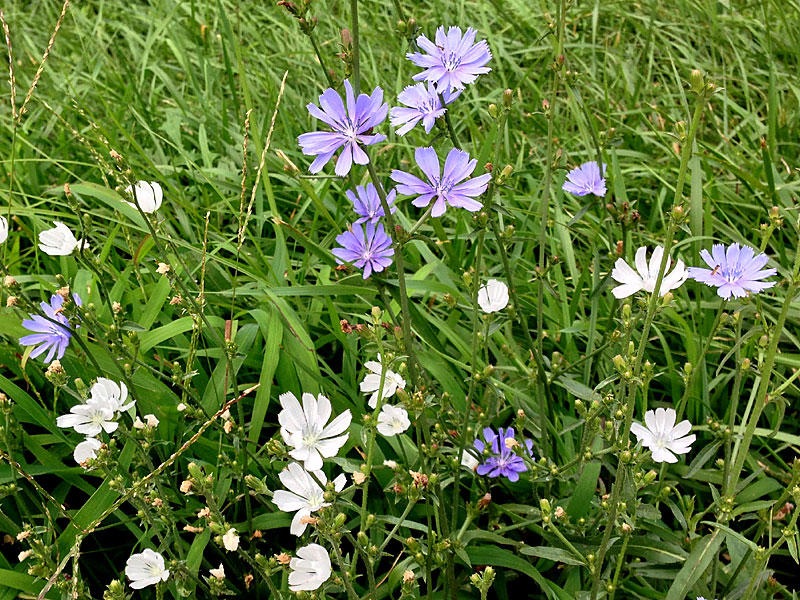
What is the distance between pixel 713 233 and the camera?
2602 millimetres

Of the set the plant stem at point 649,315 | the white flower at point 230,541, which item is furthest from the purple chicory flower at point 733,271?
the white flower at point 230,541

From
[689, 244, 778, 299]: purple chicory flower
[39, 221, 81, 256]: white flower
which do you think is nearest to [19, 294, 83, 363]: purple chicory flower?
[39, 221, 81, 256]: white flower

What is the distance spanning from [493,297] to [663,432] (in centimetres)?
44

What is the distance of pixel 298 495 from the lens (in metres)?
1.27

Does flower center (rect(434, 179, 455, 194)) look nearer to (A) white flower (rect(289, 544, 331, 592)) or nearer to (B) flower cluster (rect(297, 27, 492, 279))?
(B) flower cluster (rect(297, 27, 492, 279))

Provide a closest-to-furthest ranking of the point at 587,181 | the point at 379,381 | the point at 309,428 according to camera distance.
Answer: the point at 309,428 → the point at 379,381 → the point at 587,181

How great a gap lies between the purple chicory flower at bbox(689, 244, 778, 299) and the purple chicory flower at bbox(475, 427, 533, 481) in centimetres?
53

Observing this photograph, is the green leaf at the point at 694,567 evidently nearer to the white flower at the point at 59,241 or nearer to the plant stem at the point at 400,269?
the plant stem at the point at 400,269

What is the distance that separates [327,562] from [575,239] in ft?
6.35

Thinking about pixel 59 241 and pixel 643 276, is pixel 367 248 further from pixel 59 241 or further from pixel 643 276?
pixel 59 241

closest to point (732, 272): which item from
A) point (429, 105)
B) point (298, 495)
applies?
point (429, 105)

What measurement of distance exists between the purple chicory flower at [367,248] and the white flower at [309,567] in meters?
0.51

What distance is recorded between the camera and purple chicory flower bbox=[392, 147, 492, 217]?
134 centimetres

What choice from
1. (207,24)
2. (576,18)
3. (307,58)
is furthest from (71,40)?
(576,18)
